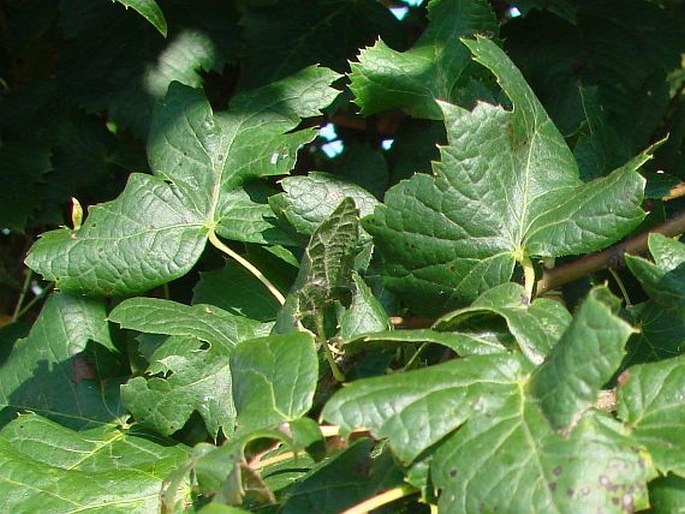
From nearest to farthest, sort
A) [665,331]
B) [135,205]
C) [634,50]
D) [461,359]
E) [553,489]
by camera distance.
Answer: [553,489] < [461,359] < [665,331] < [135,205] < [634,50]

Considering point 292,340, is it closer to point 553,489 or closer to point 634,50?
point 553,489

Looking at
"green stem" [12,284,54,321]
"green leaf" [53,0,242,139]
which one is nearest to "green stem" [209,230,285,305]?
"green leaf" [53,0,242,139]

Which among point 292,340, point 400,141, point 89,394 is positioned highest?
point 292,340

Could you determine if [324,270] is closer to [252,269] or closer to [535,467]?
[252,269]

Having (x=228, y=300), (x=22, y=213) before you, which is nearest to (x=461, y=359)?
(x=228, y=300)

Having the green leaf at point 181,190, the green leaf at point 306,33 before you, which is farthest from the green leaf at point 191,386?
the green leaf at point 306,33

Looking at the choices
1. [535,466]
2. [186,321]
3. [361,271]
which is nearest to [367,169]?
[361,271]

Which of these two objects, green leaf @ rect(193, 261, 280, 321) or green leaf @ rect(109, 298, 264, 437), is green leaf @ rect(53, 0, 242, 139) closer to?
green leaf @ rect(193, 261, 280, 321)
